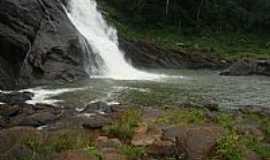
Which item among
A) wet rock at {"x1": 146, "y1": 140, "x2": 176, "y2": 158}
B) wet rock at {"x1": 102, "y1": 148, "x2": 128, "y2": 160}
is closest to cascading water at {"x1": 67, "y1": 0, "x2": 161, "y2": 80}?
wet rock at {"x1": 146, "y1": 140, "x2": 176, "y2": 158}

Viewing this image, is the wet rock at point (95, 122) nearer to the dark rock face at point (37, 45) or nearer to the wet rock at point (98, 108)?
the wet rock at point (98, 108)

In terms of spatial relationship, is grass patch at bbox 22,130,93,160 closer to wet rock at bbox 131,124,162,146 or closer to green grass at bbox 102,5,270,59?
wet rock at bbox 131,124,162,146

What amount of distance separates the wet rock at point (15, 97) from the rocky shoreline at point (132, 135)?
3.45m

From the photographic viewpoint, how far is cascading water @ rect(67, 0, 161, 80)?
132 ft

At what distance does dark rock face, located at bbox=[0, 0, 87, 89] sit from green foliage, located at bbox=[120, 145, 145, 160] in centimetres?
1712

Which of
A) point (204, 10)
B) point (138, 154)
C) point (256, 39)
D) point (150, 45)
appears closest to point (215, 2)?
point (204, 10)

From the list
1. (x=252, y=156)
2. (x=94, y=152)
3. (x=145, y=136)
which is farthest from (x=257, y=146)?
(x=94, y=152)

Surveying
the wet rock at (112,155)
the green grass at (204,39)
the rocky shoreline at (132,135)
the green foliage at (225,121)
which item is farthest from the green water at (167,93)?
the green grass at (204,39)

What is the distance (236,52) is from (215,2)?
18463 mm

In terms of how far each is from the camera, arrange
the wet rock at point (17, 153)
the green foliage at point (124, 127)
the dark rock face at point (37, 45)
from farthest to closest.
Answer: the dark rock face at point (37, 45), the green foliage at point (124, 127), the wet rock at point (17, 153)

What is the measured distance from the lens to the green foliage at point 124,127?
15.0 m

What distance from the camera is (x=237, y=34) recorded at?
246 feet

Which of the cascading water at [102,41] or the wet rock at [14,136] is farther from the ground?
the cascading water at [102,41]

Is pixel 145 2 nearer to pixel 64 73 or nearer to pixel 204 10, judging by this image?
pixel 204 10
